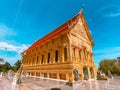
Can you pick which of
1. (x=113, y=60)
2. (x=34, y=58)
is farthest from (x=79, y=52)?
(x=113, y=60)

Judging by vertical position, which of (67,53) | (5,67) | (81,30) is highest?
(81,30)

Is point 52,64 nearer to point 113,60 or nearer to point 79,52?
point 79,52

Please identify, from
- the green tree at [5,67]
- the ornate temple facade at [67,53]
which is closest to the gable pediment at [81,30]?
the ornate temple facade at [67,53]

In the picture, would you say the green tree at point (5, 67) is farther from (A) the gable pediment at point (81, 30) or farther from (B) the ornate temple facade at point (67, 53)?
(A) the gable pediment at point (81, 30)

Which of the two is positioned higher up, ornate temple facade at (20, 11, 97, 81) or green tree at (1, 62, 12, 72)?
ornate temple facade at (20, 11, 97, 81)

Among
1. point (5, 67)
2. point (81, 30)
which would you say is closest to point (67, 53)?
point (81, 30)

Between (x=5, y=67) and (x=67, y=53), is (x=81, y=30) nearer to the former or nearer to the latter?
(x=67, y=53)

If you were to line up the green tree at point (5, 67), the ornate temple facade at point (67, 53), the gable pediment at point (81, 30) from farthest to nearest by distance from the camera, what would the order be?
1. the green tree at point (5, 67)
2. the gable pediment at point (81, 30)
3. the ornate temple facade at point (67, 53)

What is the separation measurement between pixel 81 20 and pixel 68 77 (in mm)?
13166

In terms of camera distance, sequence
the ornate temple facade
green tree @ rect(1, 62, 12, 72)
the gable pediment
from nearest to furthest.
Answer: the ornate temple facade → the gable pediment → green tree @ rect(1, 62, 12, 72)

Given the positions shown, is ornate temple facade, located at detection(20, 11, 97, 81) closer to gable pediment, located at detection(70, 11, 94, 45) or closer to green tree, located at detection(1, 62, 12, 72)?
gable pediment, located at detection(70, 11, 94, 45)

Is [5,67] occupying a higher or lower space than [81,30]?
lower

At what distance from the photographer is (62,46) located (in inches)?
675

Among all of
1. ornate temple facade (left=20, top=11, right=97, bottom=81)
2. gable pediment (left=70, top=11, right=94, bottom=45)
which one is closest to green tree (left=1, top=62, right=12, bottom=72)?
ornate temple facade (left=20, top=11, right=97, bottom=81)
